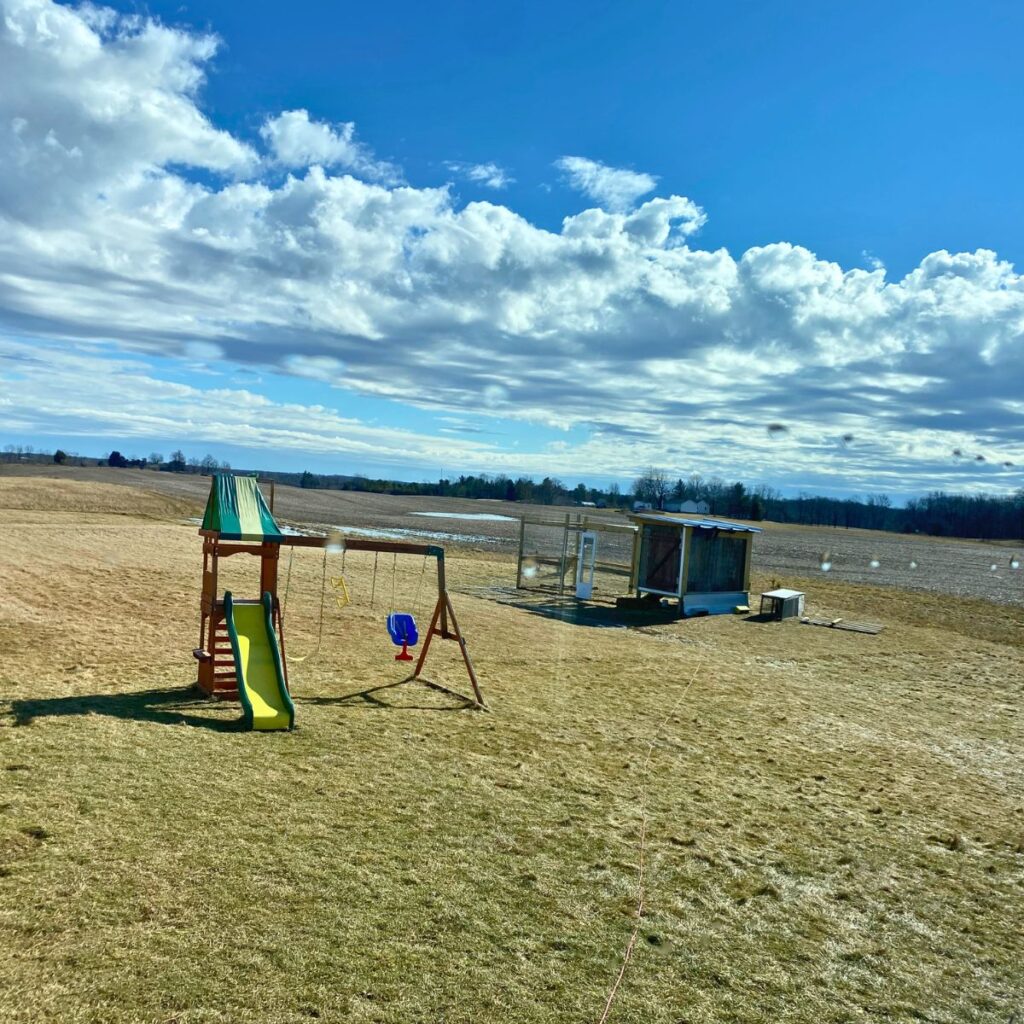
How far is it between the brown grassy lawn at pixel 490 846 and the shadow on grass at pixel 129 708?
0.05m

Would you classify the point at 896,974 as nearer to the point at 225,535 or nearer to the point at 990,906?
the point at 990,906

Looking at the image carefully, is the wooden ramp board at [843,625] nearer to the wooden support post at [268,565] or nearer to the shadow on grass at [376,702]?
the shadow on grass at [376,702]

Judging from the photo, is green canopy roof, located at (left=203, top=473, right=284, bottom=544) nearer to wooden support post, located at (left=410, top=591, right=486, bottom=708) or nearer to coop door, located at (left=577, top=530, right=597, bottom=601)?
wooden support post, located at (left=410, top=591, right=486, bottom=708)

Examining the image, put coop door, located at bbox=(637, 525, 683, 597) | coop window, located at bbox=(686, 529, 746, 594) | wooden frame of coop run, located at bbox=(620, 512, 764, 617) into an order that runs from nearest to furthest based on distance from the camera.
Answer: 1. wooden frame of coop run, located at bbox=(620, 512, 764, 617)
2. coop door, located at bbox=(637, 525, 683, 597)
3. coop window, located at bbox=(686, 529, 746, 594)

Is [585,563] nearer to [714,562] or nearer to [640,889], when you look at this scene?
[714,562]

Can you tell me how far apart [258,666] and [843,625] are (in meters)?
16.7

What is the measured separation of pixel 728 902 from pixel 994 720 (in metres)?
8.73

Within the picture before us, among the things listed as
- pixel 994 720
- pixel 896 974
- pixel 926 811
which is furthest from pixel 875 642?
pixel 896 974

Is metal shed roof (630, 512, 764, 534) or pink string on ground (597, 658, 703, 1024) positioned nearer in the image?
pink string on ground (597, 658, 703, 1024)

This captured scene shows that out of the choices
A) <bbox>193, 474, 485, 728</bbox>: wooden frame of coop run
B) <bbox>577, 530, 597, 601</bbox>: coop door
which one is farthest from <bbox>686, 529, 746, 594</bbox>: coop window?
<bbox>193, 474, 485, 728</bbox>: wooden frame of coop run

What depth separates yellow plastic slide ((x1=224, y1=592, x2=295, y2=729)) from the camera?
29.5 ft

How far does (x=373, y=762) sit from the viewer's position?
8109 millimetres

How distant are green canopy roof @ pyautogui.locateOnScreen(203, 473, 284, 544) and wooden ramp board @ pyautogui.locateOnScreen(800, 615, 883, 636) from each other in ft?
51.4

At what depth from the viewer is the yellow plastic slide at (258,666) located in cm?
899
